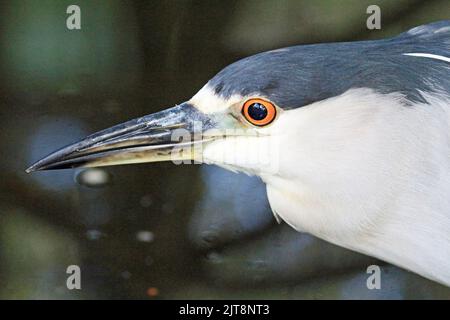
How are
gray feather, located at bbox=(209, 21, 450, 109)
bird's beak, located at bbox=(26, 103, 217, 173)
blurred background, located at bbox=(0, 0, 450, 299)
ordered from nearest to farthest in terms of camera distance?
gray feather, located at bbox=(209, 21, 450, 109) → bird's beak, located at bbox=(26, 103, 217, 173) → blurred background, located at bbox=(0, 0, 450, 299)

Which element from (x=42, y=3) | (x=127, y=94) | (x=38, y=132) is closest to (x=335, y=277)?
(x=127, y=94)

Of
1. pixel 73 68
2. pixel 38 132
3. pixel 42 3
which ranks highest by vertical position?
pixel 42 3

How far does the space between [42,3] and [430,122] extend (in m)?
1.04

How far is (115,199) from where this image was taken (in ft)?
6.22

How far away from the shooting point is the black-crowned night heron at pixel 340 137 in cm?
126

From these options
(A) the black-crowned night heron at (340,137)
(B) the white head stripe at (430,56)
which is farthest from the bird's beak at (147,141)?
(B) the white head stripe at (430,56)

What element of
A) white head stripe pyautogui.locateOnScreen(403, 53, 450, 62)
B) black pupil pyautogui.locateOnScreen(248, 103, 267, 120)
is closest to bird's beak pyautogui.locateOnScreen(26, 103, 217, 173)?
black pupil pyautogui.locateOnScreen(248, 103, 267, 120)

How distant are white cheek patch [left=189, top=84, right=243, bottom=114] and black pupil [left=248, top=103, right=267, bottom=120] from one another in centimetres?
3

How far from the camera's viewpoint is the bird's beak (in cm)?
137

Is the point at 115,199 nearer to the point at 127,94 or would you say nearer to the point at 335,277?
the point at 127,94

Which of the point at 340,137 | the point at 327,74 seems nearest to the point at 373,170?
the point at 340,137

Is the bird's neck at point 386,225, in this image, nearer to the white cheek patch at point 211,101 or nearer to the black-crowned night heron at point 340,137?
the black-crowned night heron at point 340,137

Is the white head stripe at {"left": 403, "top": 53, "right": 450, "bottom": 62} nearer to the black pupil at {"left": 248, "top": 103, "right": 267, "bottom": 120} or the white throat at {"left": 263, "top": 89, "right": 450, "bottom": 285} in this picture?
the white throat at {"left": 263, "top": 89, "right": 450, "bottom": 285}

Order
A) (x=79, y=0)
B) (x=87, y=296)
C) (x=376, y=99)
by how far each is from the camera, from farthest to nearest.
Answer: (x=87, y=296) < (x=79, y=0) < (x=376, y=99)
